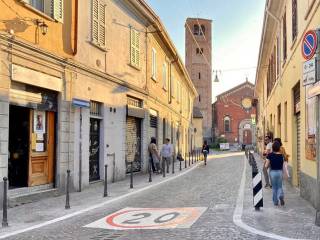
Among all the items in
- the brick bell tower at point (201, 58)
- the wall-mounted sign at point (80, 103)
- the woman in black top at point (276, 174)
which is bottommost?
the woman in black top at point (276, 174)

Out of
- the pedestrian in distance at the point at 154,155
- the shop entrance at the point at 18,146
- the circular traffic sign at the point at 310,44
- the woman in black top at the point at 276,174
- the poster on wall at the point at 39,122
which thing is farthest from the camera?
the pedestrian in distance at the point at 154,155

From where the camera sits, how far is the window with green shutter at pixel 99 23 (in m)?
15.8

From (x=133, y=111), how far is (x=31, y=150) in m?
8.31

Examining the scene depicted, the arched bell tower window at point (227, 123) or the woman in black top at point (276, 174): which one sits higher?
the arched bell tower window at point (227, 123)

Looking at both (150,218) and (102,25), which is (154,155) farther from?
(150,218)

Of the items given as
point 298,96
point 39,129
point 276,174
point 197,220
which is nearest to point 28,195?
point 39,129

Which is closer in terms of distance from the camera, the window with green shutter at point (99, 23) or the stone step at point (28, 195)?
the stone step at point (28, 195)

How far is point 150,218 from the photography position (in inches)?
364

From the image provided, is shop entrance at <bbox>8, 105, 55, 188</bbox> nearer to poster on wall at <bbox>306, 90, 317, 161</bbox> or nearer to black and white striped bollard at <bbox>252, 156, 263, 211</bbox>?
black and white striped bollard at <bbox>252, 156, 263, 211</bbox>

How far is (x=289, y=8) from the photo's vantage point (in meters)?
16.2

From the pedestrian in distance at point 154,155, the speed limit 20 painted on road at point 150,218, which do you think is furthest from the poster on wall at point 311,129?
the pedestrian in distance at point 154,155

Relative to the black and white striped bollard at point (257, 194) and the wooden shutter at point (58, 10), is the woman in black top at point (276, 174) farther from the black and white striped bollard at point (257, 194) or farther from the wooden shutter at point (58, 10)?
the wooden shutter at point (58, 10)

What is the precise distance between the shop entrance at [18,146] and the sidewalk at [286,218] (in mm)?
5517

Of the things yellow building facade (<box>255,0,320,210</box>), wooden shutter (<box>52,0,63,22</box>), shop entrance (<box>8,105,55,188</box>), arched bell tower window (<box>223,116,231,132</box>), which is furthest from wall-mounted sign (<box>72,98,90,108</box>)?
arched bell tower window (<box>223,116,231,132</box>)
